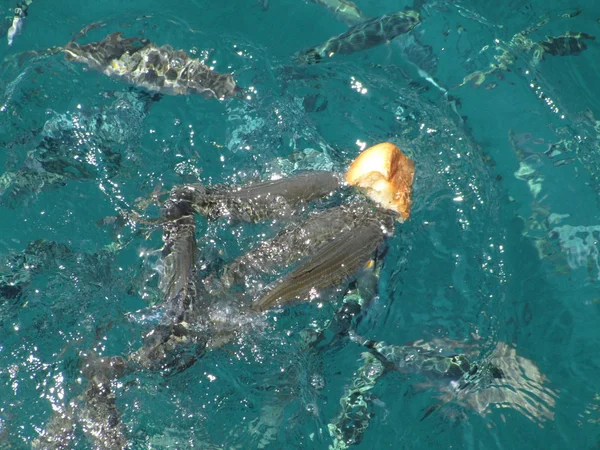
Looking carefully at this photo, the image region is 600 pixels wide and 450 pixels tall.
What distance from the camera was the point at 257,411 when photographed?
16.4 ft

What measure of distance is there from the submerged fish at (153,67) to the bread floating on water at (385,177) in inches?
75.5

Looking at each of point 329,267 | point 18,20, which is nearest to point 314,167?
point 329,267

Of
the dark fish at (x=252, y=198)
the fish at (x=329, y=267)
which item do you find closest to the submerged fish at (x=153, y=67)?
the dark fish at (x=252, y=198)

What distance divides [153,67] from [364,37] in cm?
261

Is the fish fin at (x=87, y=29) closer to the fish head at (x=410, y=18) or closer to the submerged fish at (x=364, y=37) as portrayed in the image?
the submerged fish at (x=364, y=37)

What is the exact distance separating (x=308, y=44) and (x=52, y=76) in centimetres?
302

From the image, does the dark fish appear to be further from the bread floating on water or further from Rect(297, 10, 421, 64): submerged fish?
Rect(297, 10, 421, 64): submerged fish

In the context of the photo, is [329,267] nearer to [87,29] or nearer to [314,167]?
[314,167]

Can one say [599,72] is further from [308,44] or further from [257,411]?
[257,411]

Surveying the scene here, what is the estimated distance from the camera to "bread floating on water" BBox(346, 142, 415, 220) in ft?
19.0

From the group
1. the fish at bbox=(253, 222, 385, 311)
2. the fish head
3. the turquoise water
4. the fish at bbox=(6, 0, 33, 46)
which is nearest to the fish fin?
the turquoise water

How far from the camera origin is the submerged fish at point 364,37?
24.9 feet

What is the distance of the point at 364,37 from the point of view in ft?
Answer: 25.3

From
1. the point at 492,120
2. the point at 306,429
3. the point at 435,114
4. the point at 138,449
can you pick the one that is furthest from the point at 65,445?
the point at 492,120
